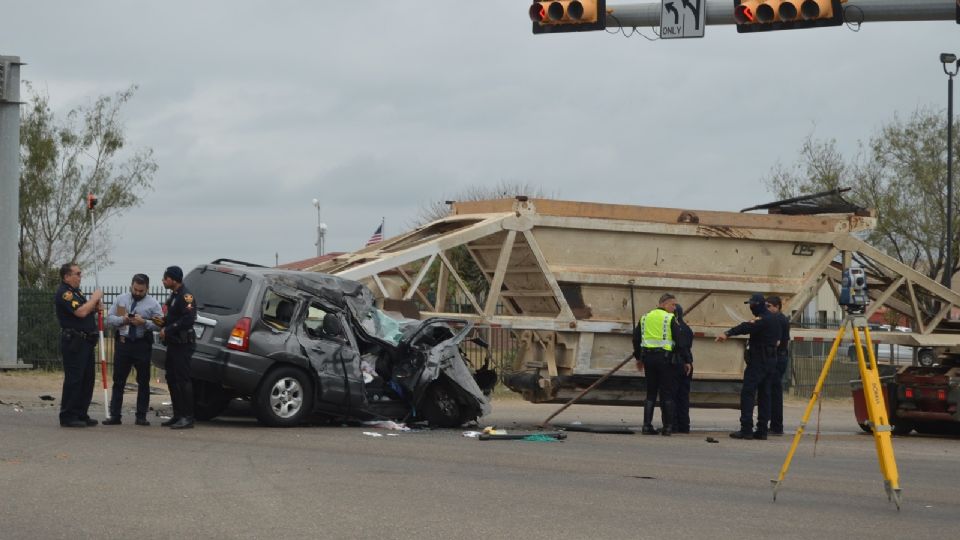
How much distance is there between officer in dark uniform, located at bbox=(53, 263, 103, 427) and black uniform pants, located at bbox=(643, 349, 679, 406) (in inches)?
265

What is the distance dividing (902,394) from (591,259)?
4.81 metres

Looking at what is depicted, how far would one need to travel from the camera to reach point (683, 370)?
17125 millimetres

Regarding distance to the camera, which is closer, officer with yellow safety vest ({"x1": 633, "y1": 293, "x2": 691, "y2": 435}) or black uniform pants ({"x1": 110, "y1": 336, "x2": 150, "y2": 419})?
black uniform pants ({"x1": 110, "y1": 336, "x2": 150, "y2": 419})

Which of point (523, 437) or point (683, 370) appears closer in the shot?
point (523, 437)

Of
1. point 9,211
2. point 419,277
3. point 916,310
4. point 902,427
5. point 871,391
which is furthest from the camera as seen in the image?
point 9,211

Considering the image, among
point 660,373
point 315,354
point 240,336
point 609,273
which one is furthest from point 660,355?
point 240,336

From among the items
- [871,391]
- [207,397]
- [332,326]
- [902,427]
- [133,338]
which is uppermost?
[332,326]

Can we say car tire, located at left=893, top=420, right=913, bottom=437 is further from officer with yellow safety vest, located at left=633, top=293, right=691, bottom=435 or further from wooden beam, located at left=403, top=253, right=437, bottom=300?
wooden beam, located at left=403, top=253, right=437, bottom=300

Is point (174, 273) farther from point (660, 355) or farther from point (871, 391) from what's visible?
point (871, 391)

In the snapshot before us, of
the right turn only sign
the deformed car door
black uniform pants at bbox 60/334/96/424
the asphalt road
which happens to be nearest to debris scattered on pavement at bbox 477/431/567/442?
the asphalt road

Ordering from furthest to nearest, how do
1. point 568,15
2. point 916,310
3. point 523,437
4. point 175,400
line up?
point 916,310 < point 568,15 < point 523,437 < point 175,400

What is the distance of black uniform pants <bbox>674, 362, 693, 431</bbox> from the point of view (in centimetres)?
1722

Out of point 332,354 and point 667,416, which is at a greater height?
point 332,354

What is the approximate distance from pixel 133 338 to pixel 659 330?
20.8ft
